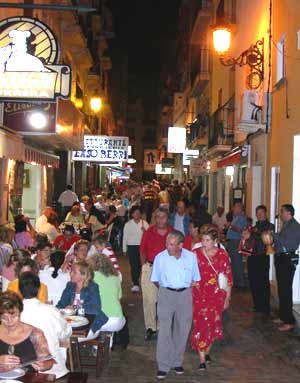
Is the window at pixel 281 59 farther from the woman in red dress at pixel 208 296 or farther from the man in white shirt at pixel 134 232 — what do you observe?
the woman in red dress at pixel 208 296

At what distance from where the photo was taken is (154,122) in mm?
115000

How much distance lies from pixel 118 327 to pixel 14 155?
790cm

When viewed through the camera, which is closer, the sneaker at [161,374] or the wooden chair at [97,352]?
the wooden chair at [97,352]

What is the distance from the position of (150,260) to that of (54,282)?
2.04m

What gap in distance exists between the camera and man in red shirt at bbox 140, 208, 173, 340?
9898mm

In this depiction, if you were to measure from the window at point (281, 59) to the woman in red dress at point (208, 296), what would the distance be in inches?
241

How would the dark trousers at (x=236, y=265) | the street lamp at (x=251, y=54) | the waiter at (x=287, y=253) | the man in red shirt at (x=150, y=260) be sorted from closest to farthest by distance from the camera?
the man in red shirt at (x=150, y=260)
the waiter at (x=287, y=253)
the dark trousers at (x=236, y=265)
the street lamp at (x=251, y=54)

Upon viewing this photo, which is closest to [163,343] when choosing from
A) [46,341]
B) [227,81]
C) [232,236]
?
[46,341]

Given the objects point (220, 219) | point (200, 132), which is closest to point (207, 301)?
point (220, 219)

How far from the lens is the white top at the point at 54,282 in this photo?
8867mm

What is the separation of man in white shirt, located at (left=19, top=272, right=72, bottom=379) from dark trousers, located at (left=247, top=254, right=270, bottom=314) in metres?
5.98

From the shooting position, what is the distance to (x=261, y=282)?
1162cm

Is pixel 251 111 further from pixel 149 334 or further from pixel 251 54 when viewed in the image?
pixel 149 334

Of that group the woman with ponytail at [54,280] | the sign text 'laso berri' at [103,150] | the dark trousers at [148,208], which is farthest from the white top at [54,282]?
the dark trousers at [148,208]
